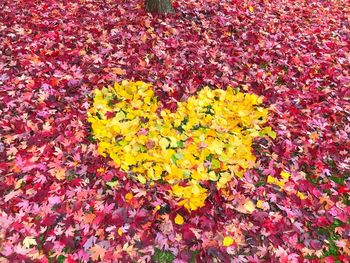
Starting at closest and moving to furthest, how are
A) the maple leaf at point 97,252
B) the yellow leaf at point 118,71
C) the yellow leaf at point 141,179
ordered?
the maple leaf at point 97,252
the yellow leaf at point 141,179
the yellow leaf at point 118,71

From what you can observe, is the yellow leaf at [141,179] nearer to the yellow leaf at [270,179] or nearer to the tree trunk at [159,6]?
the yellow leaf at [270,179]

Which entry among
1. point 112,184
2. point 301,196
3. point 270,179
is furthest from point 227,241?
point 112,184

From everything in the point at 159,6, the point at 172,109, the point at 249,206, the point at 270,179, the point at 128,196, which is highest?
the point at 159,6

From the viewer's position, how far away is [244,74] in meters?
5.83

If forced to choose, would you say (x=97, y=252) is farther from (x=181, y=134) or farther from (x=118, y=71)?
(x=118, y=71)

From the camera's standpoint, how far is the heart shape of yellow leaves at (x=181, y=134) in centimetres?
400

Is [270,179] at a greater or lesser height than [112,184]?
greater

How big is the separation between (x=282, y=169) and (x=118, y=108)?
2428 millimetres

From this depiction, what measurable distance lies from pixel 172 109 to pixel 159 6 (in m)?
3.06

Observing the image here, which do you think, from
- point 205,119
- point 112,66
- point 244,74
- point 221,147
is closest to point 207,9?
point 244,74

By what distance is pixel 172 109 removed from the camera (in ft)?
16.1

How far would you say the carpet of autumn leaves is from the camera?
349 cm

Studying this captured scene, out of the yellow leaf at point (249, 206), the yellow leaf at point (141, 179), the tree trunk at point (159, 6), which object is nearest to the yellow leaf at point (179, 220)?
the yellow leaf at point (141, 179)

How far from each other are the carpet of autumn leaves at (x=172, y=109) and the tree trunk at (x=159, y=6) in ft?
0.60
